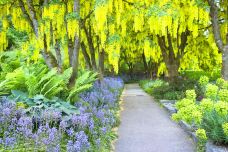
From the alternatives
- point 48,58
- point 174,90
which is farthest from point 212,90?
point 174,90

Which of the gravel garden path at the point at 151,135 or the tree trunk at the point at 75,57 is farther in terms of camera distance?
the tree trunk at the point at 75,57

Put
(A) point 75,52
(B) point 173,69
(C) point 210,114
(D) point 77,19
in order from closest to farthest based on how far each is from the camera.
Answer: (C) point 210,114, (D) point 77,19, (A) point 75,52, (B) point 173,69

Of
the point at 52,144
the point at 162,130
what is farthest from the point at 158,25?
the point at 52,144

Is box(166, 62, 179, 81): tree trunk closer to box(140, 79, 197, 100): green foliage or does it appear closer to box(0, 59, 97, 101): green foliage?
box(140, 79, 197, 100): green foliage

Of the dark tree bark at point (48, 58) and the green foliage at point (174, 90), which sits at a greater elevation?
the dark tree bark at point (48, 58)

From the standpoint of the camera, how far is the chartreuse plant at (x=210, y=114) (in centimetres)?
545

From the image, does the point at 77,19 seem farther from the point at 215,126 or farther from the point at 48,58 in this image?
the point at 215,126

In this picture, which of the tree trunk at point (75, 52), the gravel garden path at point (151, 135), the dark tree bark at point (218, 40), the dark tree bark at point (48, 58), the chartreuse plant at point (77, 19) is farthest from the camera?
the dark tree bark at point (218, 40)

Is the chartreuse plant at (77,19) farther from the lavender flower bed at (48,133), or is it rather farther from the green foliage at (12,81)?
the lavender flower bed at (48,133)

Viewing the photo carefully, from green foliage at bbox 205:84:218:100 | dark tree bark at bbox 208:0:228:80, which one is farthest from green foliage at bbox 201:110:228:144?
dark tree bark at bbox 208:0:228:80

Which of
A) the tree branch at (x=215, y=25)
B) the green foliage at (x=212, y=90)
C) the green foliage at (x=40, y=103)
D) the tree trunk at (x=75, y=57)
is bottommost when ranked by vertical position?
the green foliage at (x=40, y=103)

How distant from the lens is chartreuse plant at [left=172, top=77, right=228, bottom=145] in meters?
5.45

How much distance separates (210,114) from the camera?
5.96 m

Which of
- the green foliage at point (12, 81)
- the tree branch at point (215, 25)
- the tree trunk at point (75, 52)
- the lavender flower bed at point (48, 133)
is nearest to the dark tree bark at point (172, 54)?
the tree branch at point (215, 25)
